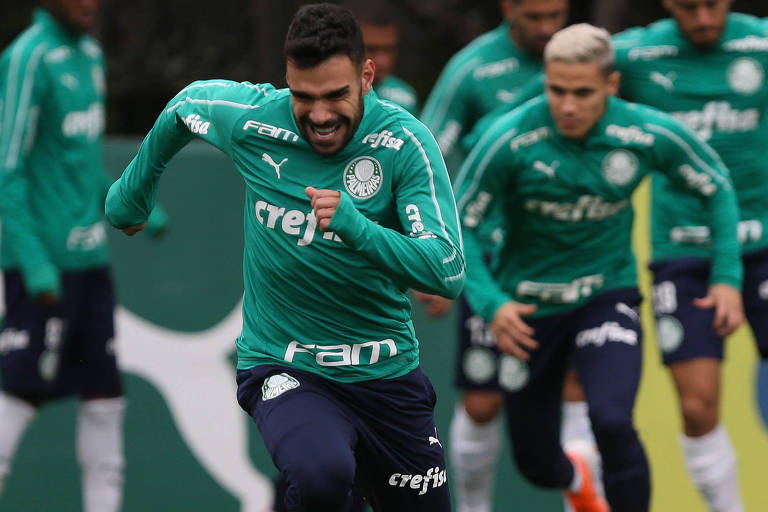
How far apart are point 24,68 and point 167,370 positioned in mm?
1726

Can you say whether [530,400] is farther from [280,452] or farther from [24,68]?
[24,68]

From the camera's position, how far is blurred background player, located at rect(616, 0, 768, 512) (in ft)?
21.4

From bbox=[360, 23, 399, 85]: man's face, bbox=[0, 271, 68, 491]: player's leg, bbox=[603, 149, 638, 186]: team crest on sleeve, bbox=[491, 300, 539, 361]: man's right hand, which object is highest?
bbox=[360, 23, 399, 85]: man's face

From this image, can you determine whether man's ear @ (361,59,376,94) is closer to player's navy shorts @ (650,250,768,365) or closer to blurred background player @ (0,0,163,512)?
player's navy shorts @ (650,250,768,365)

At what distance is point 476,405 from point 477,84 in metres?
1.45

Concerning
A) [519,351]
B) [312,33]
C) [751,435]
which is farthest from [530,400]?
[312,33]

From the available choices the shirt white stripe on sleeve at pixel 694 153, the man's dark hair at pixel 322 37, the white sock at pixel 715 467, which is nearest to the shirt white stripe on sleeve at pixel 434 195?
the man's dark hair at pixel 322 37

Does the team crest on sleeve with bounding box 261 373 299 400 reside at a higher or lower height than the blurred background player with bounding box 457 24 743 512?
lower

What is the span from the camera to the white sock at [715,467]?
6516 millimetres

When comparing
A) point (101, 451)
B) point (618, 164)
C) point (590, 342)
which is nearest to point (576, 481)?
point (590, 342)

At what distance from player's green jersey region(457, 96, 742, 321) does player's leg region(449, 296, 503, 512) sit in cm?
69

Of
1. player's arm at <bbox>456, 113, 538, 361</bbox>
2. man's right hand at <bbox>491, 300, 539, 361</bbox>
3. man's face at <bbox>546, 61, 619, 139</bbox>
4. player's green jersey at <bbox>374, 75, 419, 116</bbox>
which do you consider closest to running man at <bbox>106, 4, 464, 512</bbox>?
man's right hand at <bbox>491, 300, 539, 361</bbox>

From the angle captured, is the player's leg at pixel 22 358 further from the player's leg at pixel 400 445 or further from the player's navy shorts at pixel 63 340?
the player's leg at pixel 400 445

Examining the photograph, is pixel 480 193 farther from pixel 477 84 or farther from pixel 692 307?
pixel 477 84
